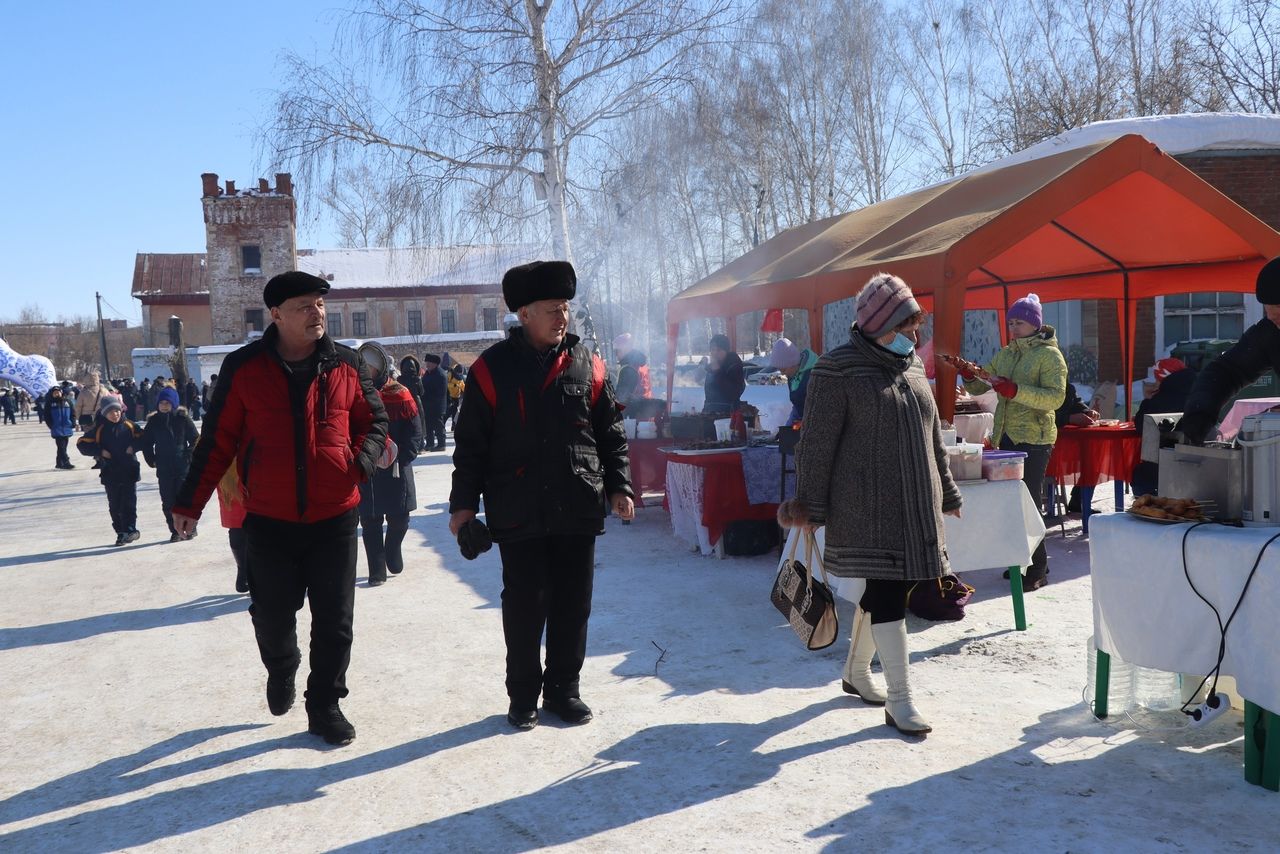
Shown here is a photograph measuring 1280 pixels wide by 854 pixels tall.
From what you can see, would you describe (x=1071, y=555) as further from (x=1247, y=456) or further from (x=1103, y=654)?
(x=1247, y=456)

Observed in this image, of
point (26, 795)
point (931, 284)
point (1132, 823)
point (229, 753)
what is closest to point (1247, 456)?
point (1132, 823)

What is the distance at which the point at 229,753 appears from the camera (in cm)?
413

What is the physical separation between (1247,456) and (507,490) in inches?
102

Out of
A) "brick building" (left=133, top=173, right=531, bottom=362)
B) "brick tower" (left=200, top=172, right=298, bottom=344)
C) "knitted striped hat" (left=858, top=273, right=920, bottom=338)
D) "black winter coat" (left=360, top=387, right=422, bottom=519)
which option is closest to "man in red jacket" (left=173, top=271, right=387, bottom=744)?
"knitted striped hat" (left=858, top=273, right=920, bottom=338)

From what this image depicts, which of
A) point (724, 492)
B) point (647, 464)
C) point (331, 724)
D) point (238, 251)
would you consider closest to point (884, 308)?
point (331, 724)

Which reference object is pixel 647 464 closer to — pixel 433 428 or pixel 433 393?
pixel 433 393

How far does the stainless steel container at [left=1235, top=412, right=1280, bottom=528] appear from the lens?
337cm

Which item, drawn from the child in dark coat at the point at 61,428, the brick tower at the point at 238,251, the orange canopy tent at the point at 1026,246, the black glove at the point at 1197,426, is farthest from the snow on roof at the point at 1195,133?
the brick tower at the point at 238,251

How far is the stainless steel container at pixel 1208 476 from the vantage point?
350cm

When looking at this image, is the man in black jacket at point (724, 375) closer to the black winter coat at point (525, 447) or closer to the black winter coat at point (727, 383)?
the black winter coat at point (727, 383)

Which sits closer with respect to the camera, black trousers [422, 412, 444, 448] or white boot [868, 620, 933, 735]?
white boot [868, 620, 933, 735]

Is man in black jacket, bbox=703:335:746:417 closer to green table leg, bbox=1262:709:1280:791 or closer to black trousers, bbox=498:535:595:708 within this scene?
black trousers, bbox=498:535:595:708

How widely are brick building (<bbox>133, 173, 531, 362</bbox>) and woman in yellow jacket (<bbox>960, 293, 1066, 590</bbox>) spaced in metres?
44.7

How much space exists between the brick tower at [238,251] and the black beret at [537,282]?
52.0 m
